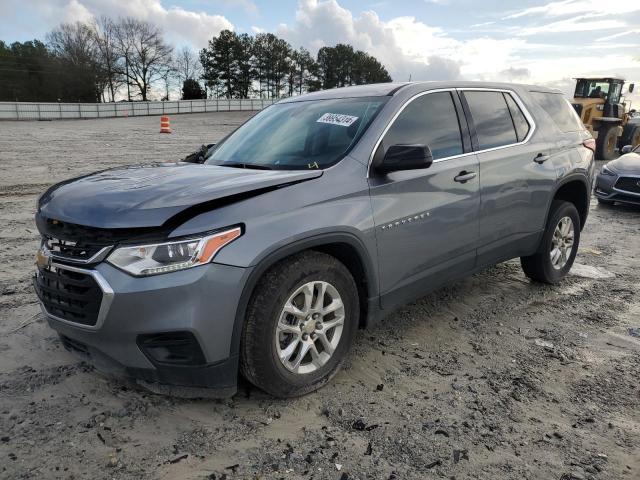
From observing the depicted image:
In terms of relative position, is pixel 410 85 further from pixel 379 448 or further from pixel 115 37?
pixel 115 37

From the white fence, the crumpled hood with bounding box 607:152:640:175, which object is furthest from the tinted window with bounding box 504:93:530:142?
the white fence

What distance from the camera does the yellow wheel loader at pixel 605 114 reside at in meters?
16.5

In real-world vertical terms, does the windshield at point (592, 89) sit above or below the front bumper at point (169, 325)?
above

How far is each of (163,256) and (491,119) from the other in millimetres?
2994

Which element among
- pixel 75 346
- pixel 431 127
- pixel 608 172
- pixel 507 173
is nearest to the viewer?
pixel 75 346

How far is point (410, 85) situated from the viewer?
376 cm

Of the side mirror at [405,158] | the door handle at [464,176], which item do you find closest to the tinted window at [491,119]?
the door handle at [464,176]

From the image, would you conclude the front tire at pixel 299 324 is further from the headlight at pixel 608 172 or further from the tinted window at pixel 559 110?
the headlight at pixel 608 172

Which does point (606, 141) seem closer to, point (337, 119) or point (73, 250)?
point (337, 119)

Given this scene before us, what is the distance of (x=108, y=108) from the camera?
1757 inches

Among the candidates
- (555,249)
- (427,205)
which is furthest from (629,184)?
(427,205)

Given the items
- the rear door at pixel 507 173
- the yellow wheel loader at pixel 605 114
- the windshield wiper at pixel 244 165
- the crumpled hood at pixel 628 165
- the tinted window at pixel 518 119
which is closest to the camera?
the windshield wiper at pixel 244 165

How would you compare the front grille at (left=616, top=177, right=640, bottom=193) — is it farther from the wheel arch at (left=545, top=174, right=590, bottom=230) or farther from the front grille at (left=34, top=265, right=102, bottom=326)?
the front grille at (left=34, top=265, right=102, bottom=326)

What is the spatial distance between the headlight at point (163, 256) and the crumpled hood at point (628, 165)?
9.25m
